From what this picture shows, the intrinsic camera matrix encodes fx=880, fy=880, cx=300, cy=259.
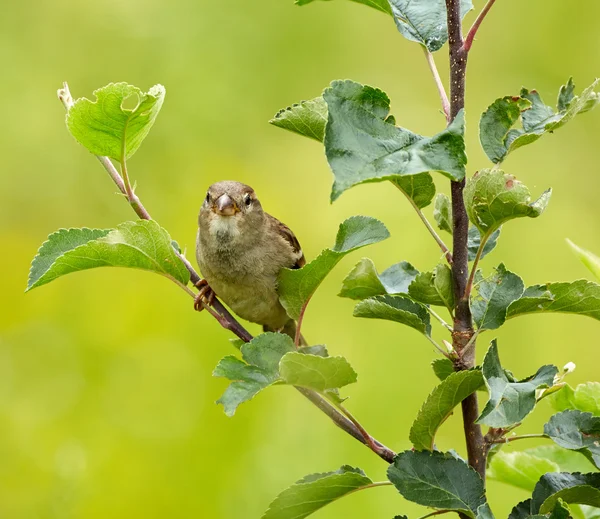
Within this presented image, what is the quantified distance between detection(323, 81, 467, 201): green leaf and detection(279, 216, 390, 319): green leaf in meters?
0.31

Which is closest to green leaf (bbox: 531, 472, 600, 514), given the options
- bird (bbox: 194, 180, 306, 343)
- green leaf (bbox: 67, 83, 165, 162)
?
green leaf (bbox: 67, 83, 165, 162)

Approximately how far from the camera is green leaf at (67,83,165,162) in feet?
5.18

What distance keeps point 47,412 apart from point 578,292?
113 inches

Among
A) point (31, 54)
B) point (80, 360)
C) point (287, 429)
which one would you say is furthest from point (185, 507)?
point (31, 54)

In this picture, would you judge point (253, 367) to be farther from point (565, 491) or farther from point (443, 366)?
point (565, 491)

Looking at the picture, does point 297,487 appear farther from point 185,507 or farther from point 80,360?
point 80,360

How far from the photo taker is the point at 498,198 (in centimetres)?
128

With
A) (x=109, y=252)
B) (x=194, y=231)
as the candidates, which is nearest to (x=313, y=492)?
(x=109, y=252)

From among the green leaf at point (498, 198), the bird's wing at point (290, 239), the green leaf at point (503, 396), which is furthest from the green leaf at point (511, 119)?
the bird's wing at point (290, 239)

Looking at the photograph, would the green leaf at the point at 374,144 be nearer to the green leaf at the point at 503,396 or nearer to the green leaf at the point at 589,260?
the green leaf at the point at 503,396

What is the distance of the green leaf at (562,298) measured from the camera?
139cm

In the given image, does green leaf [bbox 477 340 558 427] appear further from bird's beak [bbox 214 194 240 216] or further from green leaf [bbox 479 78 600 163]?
bird's beak [bbox 214 194 240 216]

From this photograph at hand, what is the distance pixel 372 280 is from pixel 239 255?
1.37 metres

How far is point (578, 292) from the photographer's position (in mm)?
1418
